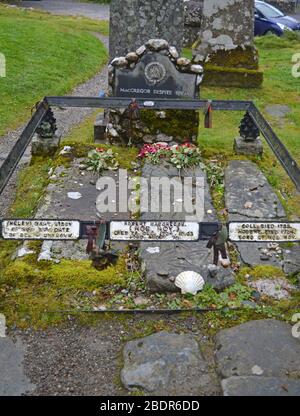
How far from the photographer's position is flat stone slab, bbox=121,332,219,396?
430 centimetres

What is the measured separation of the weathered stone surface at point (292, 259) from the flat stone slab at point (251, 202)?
9 centimetres

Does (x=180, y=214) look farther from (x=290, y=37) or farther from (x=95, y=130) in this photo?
(x=290, y=37)

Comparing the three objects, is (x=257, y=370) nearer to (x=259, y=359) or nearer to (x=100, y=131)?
(x=259, y=359)

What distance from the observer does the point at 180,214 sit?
6.74m

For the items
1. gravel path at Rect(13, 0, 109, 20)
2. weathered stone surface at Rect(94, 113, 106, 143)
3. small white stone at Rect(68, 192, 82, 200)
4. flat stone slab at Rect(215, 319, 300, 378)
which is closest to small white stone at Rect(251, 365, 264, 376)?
flat stone slab at Rect(215, 319, 300, 378)

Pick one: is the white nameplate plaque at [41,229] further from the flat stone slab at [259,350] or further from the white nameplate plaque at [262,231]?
the flat stone slab at [259,350]

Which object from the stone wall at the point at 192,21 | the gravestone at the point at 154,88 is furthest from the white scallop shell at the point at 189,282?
the stone wall at the point at 192,21

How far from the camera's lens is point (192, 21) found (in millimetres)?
17406

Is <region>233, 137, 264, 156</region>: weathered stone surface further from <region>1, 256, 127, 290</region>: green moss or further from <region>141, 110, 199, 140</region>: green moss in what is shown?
<region>1, 256, 127, 290</region>: green moss

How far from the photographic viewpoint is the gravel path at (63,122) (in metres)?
8.36

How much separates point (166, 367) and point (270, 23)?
19053mm

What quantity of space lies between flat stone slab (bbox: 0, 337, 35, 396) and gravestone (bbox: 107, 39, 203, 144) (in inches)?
182
